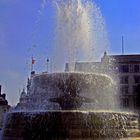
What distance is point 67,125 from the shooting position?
13.1 m

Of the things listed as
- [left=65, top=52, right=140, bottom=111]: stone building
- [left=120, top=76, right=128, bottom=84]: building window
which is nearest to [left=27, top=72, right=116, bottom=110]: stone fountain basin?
[left=65, top=52, right=140, bottom=111]: stone building

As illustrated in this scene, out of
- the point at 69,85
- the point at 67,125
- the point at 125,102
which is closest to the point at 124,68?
the point at 125,102

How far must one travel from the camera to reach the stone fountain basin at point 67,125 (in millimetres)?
13102

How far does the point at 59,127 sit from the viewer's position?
1317 centimetres

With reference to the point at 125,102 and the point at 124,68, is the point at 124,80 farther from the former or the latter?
the point at 125,102

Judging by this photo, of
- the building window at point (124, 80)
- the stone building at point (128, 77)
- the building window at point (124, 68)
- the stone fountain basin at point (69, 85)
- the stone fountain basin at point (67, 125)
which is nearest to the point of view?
the stone fountain basin at point (67, 125)

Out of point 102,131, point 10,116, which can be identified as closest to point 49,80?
point 10,116

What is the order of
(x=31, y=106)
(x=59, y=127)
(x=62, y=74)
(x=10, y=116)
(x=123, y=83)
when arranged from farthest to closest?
(x=123, y=83)
(x=31, y=106)
(x=62, y=74)
(x=10, y=116)
(x=59, y=127)

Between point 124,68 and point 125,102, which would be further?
point 124,68

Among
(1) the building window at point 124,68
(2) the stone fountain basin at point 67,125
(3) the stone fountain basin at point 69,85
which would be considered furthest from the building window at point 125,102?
(2) the stone fountain basin at point 67,125

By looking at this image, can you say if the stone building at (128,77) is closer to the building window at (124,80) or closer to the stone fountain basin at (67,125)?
the building window at (124,80)

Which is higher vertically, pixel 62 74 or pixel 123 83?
pixel 123 83

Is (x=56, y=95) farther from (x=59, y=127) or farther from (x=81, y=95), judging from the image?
(x=59, y=127)

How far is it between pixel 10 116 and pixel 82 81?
341 cm
